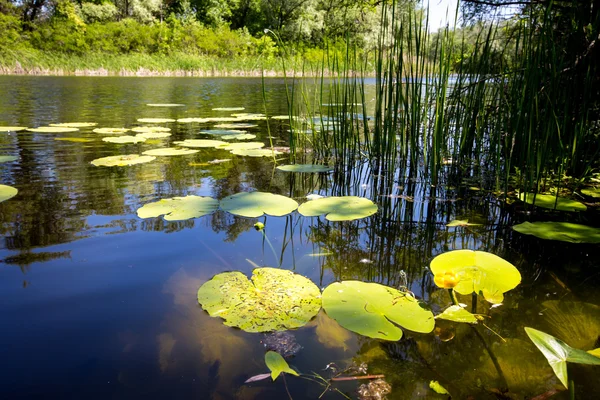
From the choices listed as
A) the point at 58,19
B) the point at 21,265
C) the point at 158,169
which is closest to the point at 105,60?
the point at 58,19

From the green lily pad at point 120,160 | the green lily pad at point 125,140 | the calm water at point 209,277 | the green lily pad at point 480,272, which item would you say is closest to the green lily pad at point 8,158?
the calm water at point 209,277

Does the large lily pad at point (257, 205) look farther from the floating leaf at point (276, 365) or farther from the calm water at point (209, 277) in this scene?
the floating leaf at point (276, 365)

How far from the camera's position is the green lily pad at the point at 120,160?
2.20m

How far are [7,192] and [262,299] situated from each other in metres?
1.36

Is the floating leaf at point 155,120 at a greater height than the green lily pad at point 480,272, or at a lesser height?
greater

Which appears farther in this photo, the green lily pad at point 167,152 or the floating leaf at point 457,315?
the green lily pad at point 167,152

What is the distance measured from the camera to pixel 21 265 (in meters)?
1.07

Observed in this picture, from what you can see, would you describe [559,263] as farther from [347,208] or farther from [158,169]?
[158,169]

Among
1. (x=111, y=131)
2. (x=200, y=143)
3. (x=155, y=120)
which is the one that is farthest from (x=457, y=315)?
(x=155, y=120)

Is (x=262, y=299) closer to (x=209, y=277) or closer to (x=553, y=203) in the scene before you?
(x=209, y=277)

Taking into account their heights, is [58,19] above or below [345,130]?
above

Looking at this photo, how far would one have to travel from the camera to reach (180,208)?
4.79 ft

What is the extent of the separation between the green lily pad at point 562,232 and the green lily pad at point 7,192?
74.8 inches

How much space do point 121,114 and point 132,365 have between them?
4.35 meters
